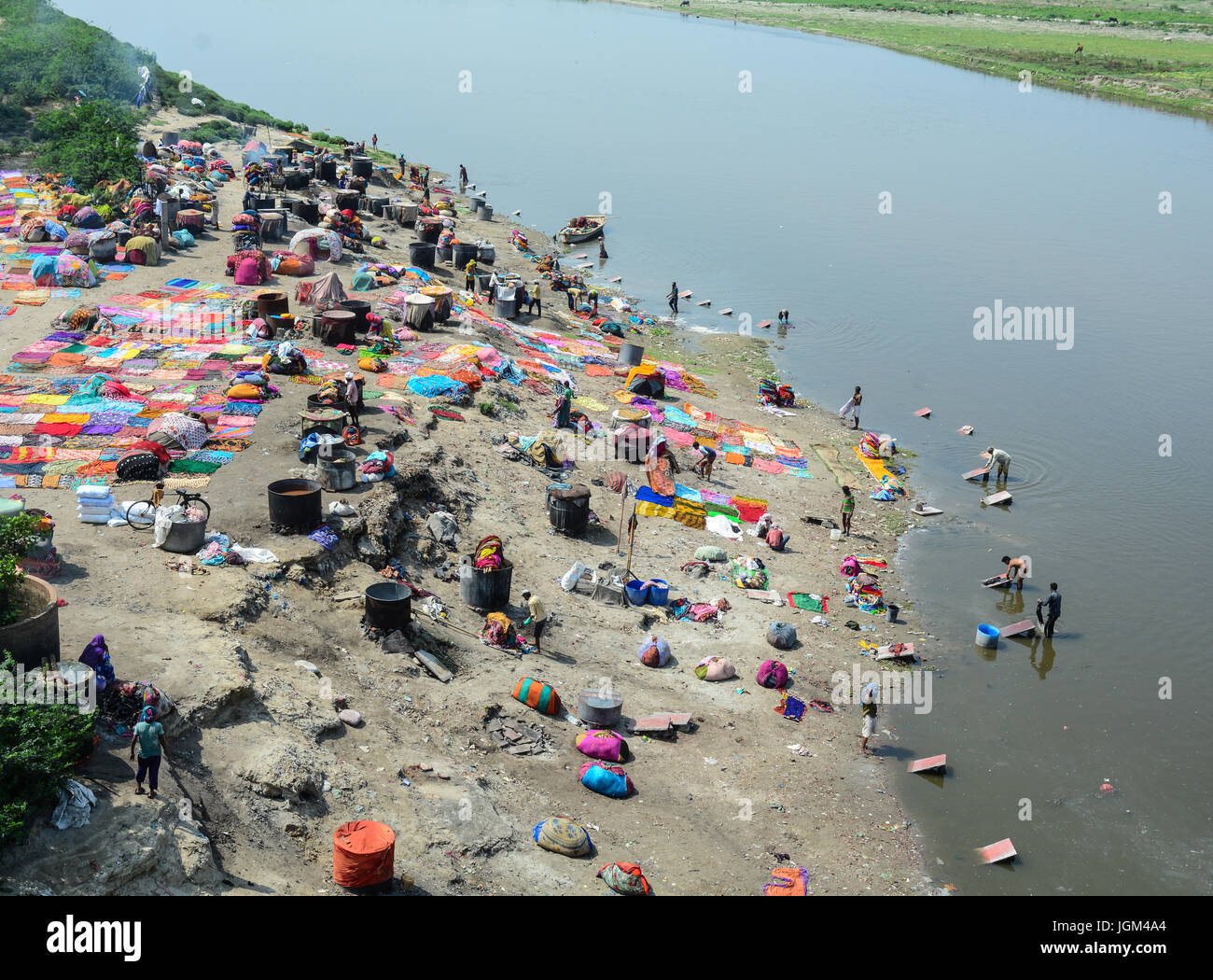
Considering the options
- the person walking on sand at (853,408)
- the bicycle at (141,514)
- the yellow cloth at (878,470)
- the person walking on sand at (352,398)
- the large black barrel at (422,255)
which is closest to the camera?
the bicycle at (141,514)

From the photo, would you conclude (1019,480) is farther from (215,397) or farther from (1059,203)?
(1059,203)

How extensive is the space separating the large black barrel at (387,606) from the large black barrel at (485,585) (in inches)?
77.0

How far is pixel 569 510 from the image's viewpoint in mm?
20922

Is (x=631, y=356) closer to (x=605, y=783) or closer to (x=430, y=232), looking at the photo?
(x=430, y=232)

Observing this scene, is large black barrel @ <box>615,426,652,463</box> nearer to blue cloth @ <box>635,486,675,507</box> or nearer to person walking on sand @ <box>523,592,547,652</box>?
blue cloth @ <box>635,486,675,507</box>

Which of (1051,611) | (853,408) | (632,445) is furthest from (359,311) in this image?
(1051,611)

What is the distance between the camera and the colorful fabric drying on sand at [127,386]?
18078 mm

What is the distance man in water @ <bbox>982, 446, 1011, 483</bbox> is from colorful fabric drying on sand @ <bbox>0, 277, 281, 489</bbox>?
59.9 ft

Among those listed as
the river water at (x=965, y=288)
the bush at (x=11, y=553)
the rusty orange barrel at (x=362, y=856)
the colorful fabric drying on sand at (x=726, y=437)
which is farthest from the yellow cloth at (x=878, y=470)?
the bush at (x=11, y=553)

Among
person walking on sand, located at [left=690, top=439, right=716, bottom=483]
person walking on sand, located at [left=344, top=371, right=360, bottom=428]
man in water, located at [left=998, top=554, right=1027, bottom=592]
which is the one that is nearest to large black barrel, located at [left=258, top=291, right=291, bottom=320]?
person walking on sand, located at [left=344, top=371, right=360, bottom=428]

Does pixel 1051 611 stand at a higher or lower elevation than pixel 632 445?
lower

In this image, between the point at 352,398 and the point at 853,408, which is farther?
the point at 853,408

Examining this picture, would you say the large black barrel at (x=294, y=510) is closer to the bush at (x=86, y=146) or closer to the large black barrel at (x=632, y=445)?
the large black barrel at (x=632, y=445)

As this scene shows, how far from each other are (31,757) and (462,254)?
2918cm
